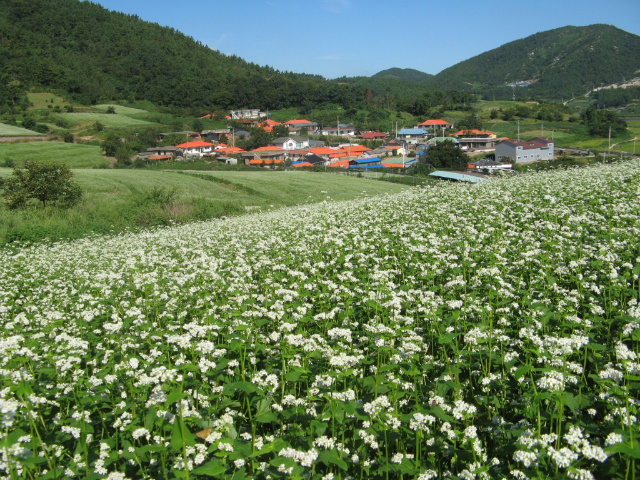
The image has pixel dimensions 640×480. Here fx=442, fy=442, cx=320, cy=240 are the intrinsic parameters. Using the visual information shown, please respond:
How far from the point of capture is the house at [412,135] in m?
119

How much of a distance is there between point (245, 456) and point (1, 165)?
56.8 meters

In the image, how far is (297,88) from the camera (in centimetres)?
16225

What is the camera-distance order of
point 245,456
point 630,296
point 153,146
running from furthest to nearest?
point 153,146 → point 630,296 → point 245,456

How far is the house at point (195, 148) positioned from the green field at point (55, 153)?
26348 millimetres

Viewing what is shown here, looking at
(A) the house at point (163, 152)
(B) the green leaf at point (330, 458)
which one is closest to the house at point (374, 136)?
(A) the house at point (163, 152)

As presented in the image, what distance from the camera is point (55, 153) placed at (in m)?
60.7

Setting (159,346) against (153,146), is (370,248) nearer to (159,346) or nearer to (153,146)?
(159,346)

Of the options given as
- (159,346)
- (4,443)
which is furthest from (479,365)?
(4,443)

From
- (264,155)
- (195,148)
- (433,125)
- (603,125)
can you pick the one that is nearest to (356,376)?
(264,155)

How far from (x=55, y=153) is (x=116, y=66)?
114 meters

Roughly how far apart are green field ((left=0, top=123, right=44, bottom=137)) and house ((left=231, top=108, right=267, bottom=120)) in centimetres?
6957

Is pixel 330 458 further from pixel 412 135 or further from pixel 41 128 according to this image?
pixel 412 135

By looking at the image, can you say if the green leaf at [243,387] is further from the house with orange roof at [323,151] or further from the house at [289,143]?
the house at [289,143]

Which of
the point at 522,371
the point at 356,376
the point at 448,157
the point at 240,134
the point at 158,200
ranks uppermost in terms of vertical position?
the point at 240,134
